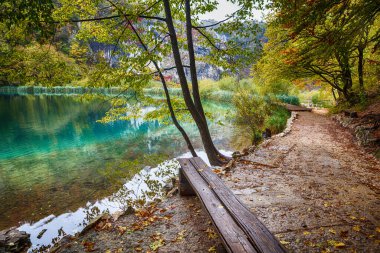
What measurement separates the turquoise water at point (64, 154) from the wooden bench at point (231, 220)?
405 cm

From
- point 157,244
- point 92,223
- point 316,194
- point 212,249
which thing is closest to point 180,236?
point 157,244

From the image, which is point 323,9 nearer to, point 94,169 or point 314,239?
point 314,239

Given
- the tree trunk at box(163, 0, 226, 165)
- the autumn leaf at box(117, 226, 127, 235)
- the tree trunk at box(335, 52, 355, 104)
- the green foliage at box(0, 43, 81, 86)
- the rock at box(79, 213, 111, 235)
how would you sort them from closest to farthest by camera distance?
1. the autumn leaf at box(117, 226, 127, 235)
2. the rock at box(79, 213, 111, 235)
3. the green foliage at box(0, 43, 81, 86)
4. the tree trunk at box(163, 0, 226, 165)
5. the tree trunk at box(335, 52, 355, 104)

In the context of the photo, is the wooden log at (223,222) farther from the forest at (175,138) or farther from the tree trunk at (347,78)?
the tree trunk at (347,78)

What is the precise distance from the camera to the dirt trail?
291 cm

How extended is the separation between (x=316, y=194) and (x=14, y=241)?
5.72m

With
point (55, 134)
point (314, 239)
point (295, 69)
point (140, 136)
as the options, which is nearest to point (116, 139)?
point (140, 136)

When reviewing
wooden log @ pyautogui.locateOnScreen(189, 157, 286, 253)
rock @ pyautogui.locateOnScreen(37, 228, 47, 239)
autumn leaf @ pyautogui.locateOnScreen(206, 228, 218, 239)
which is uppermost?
wooden log @ pyautogui.locateOnScreen(189, 157, 286, 253)

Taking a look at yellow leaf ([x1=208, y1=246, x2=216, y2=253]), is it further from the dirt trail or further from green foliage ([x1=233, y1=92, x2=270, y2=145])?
green foliage ([x1=233, y1=92, x2=270, y2=145])

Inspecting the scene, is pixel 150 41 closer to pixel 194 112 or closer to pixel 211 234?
pixel 194 112

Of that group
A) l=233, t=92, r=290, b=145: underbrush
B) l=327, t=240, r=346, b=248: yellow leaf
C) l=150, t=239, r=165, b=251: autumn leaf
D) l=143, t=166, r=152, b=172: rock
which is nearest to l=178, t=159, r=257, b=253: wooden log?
l=150, t=239, r=165, b=251: autumn leaf

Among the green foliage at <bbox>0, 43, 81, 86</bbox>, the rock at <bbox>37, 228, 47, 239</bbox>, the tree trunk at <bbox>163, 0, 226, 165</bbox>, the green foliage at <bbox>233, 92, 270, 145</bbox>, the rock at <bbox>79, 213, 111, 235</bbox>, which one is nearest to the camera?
the rock at <bbox>79, 213, 111, 235</bbox>

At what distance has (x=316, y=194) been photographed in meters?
4.16

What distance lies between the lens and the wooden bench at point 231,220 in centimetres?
212
